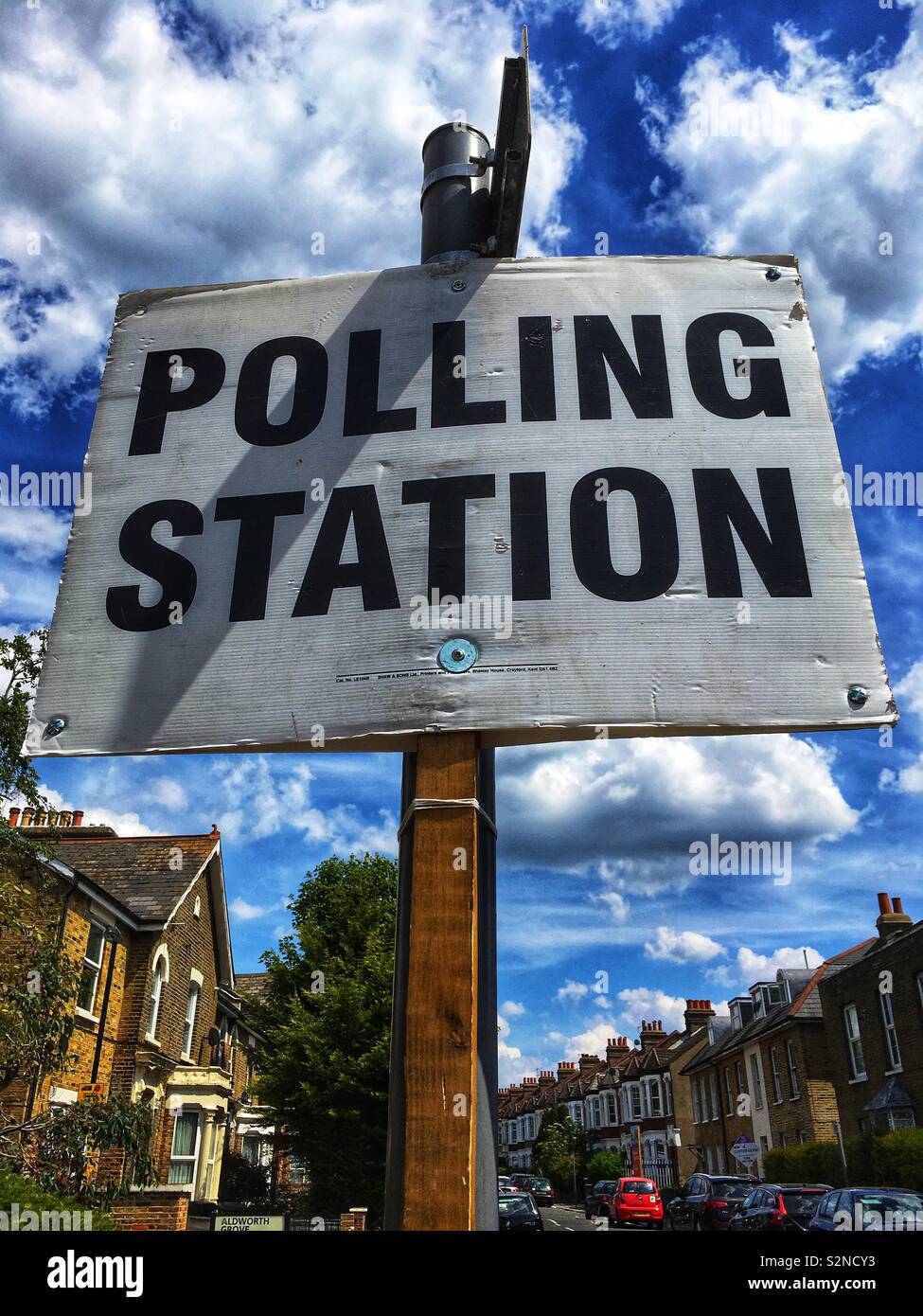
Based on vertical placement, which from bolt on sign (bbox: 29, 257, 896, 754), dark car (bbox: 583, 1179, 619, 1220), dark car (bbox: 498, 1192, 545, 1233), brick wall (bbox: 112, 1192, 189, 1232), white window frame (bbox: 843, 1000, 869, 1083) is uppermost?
white window frame (bbox: 843, 1000, 869, 1083)

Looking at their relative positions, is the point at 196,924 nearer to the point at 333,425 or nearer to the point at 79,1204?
the point at 79,1204

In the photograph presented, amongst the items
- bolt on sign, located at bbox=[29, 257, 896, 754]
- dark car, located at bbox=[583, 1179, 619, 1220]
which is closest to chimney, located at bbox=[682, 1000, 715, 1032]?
dark car, located at bbox=[583, 1179, 619, 1220]

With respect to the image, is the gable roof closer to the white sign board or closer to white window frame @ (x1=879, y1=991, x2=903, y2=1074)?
white window frame @ (x1=879, y1=991, x2=903, y2=1074)

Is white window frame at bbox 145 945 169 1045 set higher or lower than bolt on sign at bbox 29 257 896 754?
higher

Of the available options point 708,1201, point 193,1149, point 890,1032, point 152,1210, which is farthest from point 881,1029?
point 152,1210

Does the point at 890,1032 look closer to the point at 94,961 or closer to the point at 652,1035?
the point at 94,961

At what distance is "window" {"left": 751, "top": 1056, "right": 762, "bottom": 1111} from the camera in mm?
38875

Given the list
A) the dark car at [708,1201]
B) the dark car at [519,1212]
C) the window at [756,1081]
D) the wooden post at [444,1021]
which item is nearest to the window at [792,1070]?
the window at [756,1081]

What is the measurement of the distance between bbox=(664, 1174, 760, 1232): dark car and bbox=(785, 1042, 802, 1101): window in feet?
30.9

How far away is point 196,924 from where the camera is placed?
2391cm

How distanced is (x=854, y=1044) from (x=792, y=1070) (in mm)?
5786

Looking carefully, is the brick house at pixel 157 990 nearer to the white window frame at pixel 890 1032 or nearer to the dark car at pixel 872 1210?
the dark car at pixel 872 1210

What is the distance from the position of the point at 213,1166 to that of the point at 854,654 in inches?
1038

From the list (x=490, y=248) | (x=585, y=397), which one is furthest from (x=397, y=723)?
(x=490, y=248)
